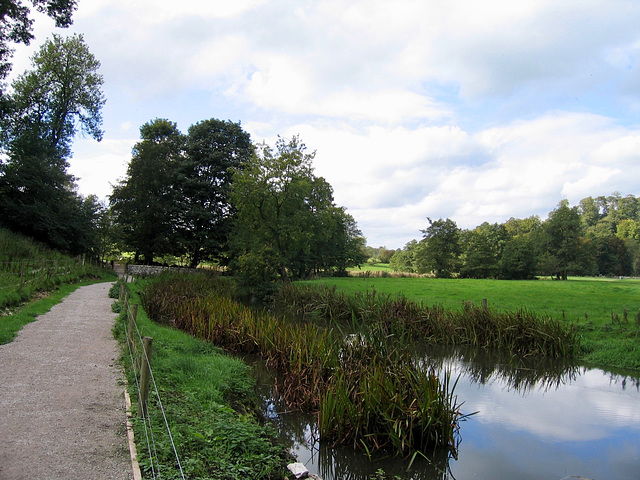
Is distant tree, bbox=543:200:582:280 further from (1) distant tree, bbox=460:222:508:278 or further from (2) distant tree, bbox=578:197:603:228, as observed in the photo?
(2) distant tree, bbox=578:197:603:228

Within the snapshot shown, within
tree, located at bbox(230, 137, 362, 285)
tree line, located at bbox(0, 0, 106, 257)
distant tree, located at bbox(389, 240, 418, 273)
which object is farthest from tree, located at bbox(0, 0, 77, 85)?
distant tree, located at bbox(389, 240, 418, 273)

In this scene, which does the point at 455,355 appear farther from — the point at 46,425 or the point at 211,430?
the point at 46,425

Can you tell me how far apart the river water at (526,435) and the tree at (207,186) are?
107 ft

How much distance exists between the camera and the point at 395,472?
578 centimetres

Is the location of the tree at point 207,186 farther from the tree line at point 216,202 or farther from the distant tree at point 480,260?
the distant tree at point 480,260

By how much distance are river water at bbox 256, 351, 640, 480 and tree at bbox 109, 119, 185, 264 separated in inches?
1352

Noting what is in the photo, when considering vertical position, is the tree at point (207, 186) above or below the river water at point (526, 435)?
above

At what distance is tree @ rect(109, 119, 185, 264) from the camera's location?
3897cm

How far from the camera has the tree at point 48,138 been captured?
28.8 meters

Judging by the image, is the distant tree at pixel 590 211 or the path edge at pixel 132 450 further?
the distant tree at pixel 590 211

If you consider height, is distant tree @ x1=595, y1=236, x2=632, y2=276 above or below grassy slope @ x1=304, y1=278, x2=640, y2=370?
above

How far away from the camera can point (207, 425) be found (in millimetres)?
5426

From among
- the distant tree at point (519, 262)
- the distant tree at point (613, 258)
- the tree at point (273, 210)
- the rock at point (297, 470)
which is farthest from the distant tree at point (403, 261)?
the rock at point (297, 470)

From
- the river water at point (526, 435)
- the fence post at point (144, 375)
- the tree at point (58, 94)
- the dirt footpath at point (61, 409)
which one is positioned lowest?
the river water at point (526, 435)
